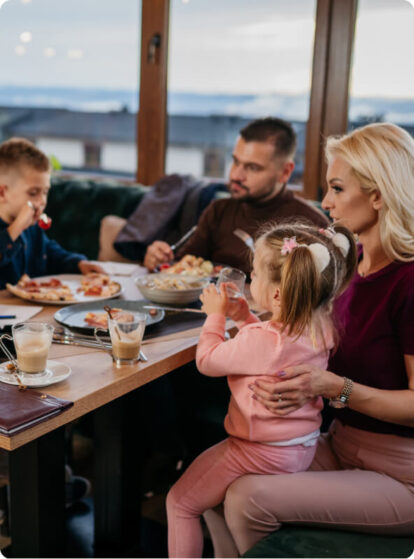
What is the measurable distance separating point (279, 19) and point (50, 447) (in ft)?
9.37

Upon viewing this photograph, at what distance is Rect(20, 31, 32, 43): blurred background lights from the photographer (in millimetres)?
4430

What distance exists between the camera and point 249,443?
1464 millimetres

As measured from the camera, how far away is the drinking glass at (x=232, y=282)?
1663mm

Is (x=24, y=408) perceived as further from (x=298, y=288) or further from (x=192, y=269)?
(x=192, y=269)

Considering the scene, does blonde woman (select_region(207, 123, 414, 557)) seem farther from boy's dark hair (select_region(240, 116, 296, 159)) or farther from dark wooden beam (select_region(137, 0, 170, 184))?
dark wooden beam (select_region(137, 0, 170, 184))

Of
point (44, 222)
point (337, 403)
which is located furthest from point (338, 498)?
point (44, 222)

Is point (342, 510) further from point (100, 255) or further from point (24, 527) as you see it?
point (100, 255)

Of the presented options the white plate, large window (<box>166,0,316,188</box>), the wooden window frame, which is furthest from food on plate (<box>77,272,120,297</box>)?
large window (<box>166,0,316,188</box>)

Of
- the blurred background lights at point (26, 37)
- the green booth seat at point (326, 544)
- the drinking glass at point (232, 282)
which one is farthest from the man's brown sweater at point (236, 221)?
the blurred background lights at point (26, 37)

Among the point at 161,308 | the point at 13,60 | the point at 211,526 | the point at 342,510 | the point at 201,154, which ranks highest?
the point at 13,60

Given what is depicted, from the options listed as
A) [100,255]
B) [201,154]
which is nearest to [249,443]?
[100,255]

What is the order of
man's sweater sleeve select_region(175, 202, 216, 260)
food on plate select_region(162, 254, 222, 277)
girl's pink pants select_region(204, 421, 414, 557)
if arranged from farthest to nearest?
1. man's sweater sleeve select_region(175, 202, 216, 260)
2. food on plate select_region(162, 254, 222, 277)
3. girl's pink pants select_region(204, 421, 414, 557)

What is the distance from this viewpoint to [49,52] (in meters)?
4.38

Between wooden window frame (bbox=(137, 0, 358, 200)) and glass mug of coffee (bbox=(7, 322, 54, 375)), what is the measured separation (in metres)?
2.02
